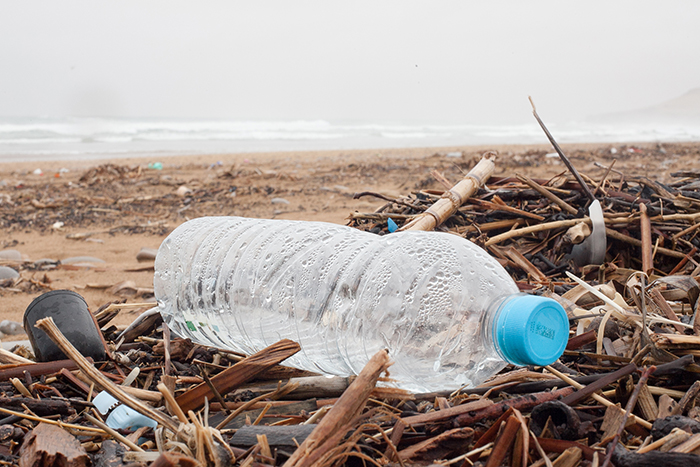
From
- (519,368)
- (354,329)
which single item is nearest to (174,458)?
(354,329)

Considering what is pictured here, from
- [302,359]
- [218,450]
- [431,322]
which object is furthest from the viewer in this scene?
[302,359]

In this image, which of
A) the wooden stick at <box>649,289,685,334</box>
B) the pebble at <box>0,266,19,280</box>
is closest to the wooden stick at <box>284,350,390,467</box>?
the wooden stick at <box>649,289,685,334</box>

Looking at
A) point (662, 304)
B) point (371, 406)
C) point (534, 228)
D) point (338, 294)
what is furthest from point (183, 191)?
point (662, 304)

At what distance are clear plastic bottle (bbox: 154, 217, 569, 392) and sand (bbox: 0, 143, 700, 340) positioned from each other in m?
1.27

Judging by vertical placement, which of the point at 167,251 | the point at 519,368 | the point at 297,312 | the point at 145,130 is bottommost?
the point at 519,368

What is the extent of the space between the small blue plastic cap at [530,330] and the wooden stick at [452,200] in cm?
125

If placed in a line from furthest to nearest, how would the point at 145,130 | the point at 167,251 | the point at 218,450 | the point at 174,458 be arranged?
1. the point at 145,130
2. the point at 167,251
3. the point at 218,450
4. the point at 174,458

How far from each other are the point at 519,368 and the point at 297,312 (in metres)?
0.80

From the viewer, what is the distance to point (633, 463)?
107 centimetres

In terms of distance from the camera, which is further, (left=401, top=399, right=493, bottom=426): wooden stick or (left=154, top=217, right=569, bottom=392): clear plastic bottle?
(left=154, top=217, right=569, bottom=392): clear plastic bottle

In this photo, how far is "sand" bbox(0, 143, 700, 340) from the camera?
14.9 ft

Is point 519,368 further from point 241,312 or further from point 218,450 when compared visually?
point 241,312

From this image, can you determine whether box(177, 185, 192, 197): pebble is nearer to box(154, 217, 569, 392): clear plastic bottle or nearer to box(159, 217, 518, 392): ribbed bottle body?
box(159, 217, 518, 392): ribbed bottle body

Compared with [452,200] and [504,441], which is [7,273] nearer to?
[452,200]
